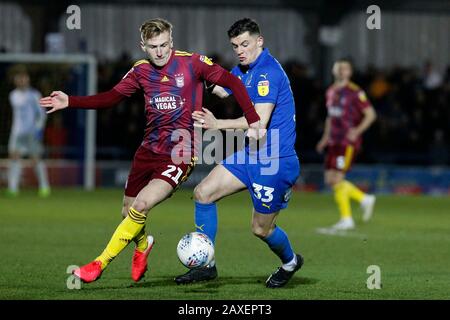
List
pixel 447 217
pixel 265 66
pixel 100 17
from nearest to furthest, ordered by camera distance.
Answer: pixel 265 66, pixel 447 217, pixel 100 17

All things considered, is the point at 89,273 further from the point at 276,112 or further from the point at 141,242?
the point at 276,112

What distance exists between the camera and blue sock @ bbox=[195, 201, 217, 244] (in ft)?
30.2

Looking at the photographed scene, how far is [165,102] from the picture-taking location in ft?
29.5

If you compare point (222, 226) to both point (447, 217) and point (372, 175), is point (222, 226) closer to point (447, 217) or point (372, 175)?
point (447, 217)

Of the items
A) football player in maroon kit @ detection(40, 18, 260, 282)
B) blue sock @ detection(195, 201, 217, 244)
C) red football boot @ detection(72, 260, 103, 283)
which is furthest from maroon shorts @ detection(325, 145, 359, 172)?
red football boot @ detection(72, 260, 103, 283)

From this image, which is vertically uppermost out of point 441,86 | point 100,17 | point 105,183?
point 100,17

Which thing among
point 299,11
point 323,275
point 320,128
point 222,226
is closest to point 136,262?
point 323,275

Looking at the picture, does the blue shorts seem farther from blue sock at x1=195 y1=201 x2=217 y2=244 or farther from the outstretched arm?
the outstretched arm

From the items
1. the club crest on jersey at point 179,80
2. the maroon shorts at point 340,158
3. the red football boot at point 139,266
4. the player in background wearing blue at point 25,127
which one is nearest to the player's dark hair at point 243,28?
the club crest on jersey at point 179,80

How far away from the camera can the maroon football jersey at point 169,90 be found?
29.5 ft

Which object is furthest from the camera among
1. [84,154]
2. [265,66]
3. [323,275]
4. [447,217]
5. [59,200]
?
[84,154]

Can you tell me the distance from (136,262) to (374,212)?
9.19 meters

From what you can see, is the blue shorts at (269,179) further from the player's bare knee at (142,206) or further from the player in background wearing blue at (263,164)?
the player's bare knee at (142,206)

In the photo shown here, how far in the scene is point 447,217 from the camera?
17.1 m
